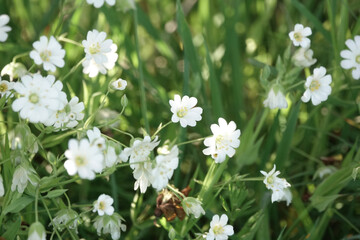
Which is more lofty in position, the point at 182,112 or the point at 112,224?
the point at 182,112

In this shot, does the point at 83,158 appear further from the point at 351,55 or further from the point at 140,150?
the point at 351,55

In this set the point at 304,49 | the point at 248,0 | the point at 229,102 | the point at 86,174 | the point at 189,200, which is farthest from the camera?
the point at 248,0

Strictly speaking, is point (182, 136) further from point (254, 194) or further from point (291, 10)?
point (291, 10)

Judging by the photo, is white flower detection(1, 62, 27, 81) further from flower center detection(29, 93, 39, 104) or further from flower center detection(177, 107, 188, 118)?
flower center detection(177, 107, 188, 118)

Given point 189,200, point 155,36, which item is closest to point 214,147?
point 189,200

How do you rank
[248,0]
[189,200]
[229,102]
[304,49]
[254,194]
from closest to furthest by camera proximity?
[189,200] < [304,49] < [254,194] < [229,102] < [248,0]

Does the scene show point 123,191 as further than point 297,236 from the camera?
Yes

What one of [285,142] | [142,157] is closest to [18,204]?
[142,157]
